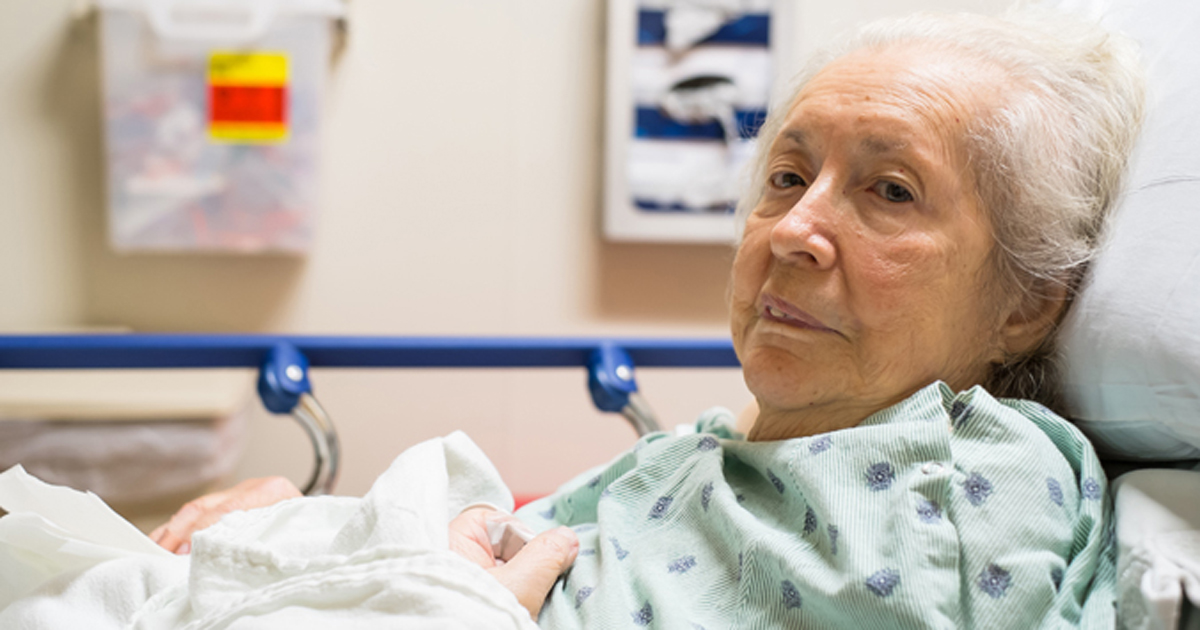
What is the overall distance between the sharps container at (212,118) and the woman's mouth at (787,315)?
48.2 inches

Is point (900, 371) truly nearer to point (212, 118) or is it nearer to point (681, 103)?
point (681, 103)

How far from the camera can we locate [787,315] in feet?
2.60

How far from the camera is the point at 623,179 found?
187 cm

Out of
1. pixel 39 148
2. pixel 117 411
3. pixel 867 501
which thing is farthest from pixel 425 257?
pixel 867 501

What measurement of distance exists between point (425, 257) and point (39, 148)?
788 millimetres

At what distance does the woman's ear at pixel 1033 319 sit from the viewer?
0.80 meters

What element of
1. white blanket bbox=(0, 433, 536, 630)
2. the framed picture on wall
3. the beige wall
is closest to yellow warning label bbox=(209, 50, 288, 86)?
the beige wall

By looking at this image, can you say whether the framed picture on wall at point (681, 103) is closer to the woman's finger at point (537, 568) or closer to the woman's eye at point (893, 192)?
the woman's eye at point (893, 192)

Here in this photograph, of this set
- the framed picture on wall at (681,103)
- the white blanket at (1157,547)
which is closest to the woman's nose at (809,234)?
the white blanket at (1157,547)

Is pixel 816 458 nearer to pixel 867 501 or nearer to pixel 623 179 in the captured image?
pixel 867 501

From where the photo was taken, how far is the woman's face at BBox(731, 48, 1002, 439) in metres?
0.75

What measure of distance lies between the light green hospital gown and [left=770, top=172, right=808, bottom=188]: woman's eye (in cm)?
24

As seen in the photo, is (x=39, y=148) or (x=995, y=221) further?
(x=39, y=148)

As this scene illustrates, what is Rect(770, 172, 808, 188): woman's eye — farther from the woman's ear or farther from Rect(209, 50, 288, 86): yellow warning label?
Rect(209, 50, 288, 86): yellow warning label
